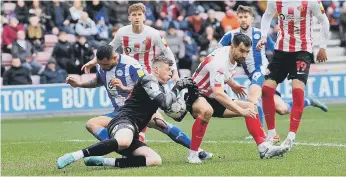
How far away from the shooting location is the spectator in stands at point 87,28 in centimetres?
2638

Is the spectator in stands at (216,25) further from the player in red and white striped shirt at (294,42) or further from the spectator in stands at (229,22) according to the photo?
the player in red and white striped shirt at (294,42)

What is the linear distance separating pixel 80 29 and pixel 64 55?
1.16 m

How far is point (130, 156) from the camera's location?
466 inches

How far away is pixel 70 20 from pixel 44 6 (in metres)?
0.79

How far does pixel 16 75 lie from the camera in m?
24.4

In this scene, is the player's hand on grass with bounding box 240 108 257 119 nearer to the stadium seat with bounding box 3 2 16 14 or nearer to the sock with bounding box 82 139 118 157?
the sock with bounding box 82 139 118 157

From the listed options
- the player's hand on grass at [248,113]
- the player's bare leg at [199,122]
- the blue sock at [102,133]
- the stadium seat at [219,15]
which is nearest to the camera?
the player's hand on grass at [248,113]

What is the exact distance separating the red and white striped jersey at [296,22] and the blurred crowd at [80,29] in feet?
37.9

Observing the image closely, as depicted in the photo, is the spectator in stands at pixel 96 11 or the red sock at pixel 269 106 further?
the spectator in stands at pixel 96 11

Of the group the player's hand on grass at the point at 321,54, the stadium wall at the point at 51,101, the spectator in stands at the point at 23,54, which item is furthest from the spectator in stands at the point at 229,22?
the player's hand on grass at the point at 321,54

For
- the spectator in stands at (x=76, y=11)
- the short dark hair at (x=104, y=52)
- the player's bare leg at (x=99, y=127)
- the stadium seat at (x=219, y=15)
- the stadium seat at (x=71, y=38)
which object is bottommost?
the stadium seat at (x=219, y=15)

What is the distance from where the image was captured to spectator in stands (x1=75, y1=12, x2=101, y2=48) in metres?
26.4

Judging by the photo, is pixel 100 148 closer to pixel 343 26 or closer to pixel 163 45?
pixel 163 45

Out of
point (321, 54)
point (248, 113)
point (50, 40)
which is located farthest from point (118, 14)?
point (248, 113)
